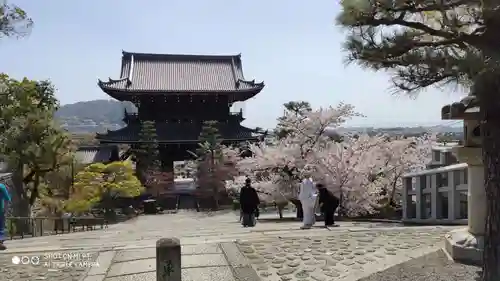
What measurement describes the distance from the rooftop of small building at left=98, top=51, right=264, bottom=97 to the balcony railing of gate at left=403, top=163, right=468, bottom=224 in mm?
24968

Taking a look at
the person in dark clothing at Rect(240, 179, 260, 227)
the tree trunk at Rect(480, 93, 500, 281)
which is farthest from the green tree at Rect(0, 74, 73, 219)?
the tree trunk at Rect(480, 93, 500, 281)

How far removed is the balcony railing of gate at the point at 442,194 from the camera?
9655mm

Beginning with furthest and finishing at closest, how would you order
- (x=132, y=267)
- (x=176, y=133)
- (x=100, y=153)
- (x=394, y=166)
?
1. (x=100, y=153)
2. (x=176, y=133)
3. (x=394, y=166)
4. (x=132, y=267)

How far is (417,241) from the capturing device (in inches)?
288

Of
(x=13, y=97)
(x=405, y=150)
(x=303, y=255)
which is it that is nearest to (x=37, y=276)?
(x=303, y=255)

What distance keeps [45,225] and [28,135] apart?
7.06m

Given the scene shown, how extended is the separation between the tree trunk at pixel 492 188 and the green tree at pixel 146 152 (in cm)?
2897

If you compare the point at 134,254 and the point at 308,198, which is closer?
the point at 134,254

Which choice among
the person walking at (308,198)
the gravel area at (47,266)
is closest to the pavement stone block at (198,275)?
the gravel area at (47,266)

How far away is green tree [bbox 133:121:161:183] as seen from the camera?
31859 mm

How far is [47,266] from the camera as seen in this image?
662cm

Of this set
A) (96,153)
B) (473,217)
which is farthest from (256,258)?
(96,153)

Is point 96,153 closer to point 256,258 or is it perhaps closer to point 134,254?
point 134,254

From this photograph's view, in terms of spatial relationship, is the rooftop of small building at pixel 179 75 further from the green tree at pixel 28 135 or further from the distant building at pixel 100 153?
the green tree at pixel 28 135
